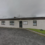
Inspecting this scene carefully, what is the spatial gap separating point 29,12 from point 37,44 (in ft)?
3.33

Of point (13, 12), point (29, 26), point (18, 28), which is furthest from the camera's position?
point (18, 28)

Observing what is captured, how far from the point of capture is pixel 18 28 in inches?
49.1

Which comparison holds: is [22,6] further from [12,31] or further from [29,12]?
[12,31]

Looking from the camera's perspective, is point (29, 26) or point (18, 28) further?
point (18, 28)

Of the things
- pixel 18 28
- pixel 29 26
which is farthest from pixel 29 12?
pixel 18 28

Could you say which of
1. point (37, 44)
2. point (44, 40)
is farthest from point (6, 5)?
point (44, 40)

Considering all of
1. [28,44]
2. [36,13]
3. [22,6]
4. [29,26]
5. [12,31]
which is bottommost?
[28,44]

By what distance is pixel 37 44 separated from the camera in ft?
2.71

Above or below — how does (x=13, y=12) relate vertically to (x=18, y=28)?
above

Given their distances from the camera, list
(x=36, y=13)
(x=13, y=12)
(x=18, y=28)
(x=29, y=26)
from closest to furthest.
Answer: (x=36, y=13)
(x=13, y=12)
(x=29, y=26)
(x=18, y=28)

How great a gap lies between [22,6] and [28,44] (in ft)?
4.18

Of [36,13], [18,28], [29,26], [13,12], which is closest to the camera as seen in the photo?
[36,13]

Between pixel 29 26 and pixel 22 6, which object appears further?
pixel 29 26

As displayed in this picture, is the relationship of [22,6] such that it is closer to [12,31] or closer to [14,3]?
[14,3]
